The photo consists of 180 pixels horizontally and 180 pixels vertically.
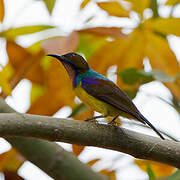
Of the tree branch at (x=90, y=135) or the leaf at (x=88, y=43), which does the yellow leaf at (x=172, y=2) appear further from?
the tree branch at (x=90, y=135)

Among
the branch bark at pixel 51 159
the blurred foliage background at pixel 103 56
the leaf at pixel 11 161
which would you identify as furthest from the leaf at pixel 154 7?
the leaf at pixel 11 161

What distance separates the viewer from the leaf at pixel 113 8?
6.41 feet

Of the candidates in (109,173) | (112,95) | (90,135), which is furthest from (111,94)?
(90,135)

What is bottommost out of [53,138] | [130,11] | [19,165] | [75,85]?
[19,165]

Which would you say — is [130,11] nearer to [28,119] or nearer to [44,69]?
[44,69]

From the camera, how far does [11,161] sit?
6.02 ft

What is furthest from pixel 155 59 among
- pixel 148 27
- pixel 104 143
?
pixel 104 143

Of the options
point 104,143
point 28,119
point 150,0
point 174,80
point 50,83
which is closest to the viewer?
point 28,119

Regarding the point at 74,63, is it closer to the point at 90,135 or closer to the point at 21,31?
the point at 21,31

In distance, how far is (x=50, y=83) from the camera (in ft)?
6.21

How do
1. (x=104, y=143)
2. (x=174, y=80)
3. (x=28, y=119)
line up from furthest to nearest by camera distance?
(x=174, y=80), (x=104, y=143), (x=28, y=119)

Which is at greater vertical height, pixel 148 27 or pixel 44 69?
pixel 148 27

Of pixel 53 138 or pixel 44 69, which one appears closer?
pixel 53 138

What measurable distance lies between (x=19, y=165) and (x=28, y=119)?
0.61 metres
